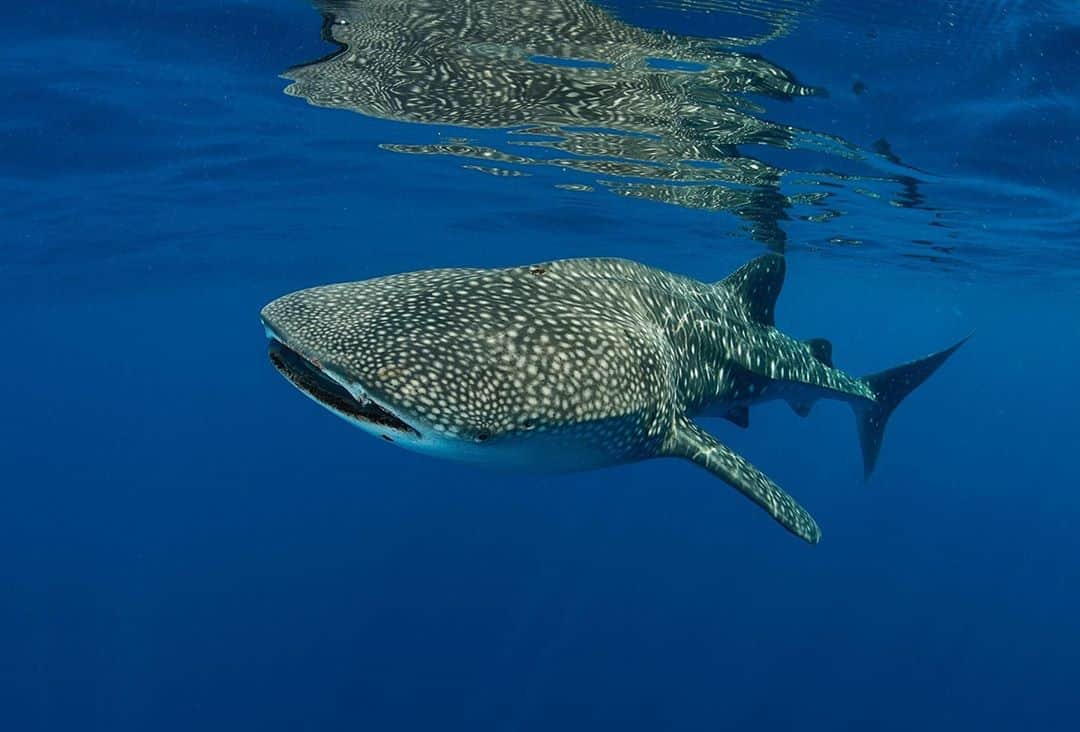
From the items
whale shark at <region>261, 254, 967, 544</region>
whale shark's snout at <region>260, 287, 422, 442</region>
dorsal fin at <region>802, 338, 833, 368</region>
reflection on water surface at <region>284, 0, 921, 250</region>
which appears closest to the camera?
whale shark's snout at <region>260, 287, 422, 442</region>

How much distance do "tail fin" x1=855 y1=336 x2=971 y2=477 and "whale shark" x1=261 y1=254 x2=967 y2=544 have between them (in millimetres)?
4338

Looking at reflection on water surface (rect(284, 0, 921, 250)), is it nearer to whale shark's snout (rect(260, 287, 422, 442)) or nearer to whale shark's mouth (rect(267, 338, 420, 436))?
whale shark's snout (rect(260, 287, 422, 442))

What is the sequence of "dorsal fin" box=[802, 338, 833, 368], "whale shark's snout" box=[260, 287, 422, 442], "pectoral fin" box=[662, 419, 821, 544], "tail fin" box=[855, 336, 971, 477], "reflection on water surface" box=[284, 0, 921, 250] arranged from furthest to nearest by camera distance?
"tail fin" box=[855, 336, 971, 477] < "dorsal fin" box=[802, 338, 833, 368] < "reflection on water surface" box=[284, 0, 921, 250] < "pectoral fin" box=[662, 419, 821, 544] < "whale shark's snout" box=[260, 287, 422, 442]

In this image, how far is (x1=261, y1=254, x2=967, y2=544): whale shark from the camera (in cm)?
350

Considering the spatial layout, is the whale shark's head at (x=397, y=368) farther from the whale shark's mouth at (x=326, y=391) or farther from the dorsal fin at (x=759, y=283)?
the dorsal fin at (x=759, y=283)

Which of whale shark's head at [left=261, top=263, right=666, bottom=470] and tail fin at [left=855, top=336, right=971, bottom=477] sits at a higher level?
whale shark's head at [left=261, top=263, right=666, bottom=470]

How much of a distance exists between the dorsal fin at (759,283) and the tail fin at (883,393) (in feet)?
8.69

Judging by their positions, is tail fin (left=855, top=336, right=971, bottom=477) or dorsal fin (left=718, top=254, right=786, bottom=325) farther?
tail fin (left=855, top=336, right=971, bottom=477)

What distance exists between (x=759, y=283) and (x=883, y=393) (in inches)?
141

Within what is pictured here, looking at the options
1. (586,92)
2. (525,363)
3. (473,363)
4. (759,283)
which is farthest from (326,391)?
(586,92)

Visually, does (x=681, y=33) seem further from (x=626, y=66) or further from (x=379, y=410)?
(x=379, y=410)

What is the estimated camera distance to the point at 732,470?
5.54 metres

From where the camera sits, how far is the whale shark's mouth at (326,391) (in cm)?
350

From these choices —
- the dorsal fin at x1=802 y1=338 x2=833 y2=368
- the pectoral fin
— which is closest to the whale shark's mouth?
the pectoral fin
